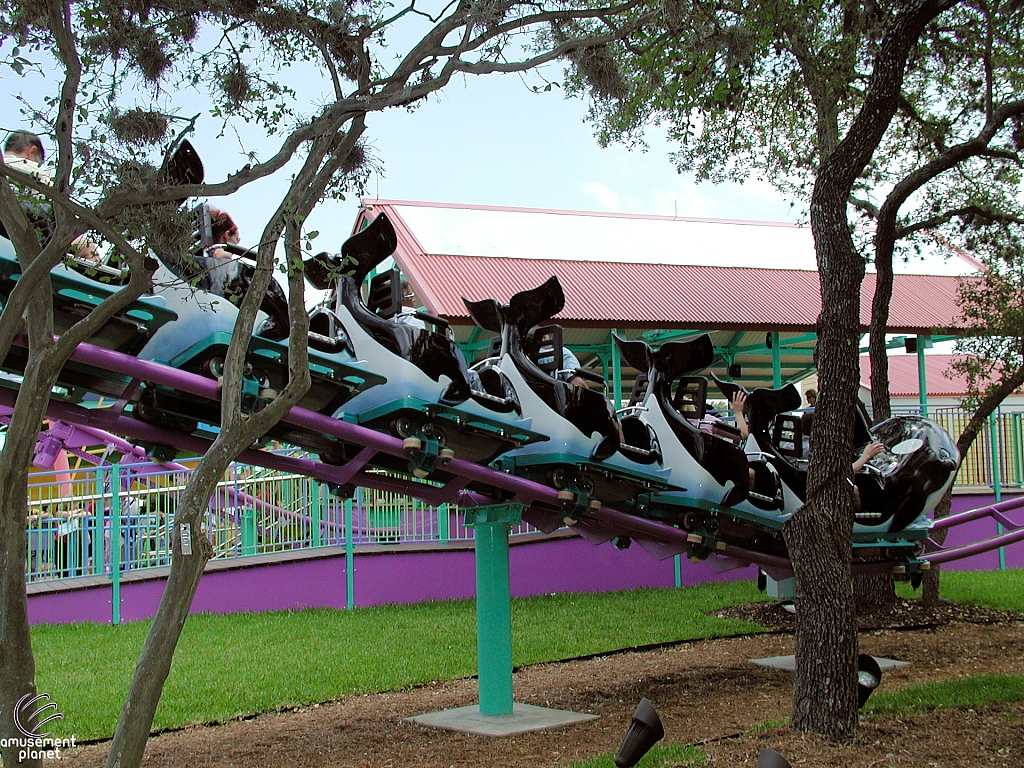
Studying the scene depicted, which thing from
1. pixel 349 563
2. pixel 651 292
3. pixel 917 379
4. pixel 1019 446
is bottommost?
pixel 349 563

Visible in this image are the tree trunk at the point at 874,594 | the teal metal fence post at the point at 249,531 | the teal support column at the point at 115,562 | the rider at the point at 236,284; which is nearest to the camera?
the rider at the point at 236,284

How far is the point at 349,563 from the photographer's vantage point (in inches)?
467

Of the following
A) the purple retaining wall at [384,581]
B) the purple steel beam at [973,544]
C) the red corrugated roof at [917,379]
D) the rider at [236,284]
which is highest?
the red corrugated roof at [917,379]

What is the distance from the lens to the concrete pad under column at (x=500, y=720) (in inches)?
261

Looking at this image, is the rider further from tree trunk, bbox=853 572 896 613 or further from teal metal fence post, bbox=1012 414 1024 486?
teal metal fence post, bbox=1012 414 1024 486

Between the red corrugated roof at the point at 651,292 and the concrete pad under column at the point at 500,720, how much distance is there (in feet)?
28.0

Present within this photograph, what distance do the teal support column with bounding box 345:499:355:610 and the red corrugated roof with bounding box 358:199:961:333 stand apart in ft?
13.7

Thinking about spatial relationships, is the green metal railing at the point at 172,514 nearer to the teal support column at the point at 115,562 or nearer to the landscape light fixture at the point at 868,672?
the teal support column at the point at 115,562

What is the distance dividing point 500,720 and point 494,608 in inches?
27.6

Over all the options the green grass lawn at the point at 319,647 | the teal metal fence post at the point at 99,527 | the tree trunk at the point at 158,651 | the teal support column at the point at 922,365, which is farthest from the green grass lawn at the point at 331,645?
the teal support column at the point at 922,365

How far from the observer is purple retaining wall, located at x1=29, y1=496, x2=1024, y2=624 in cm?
1071

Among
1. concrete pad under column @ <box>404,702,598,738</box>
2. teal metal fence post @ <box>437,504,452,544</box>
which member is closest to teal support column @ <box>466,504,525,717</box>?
concrete pad under column @ <box>404,702,598,738</box>

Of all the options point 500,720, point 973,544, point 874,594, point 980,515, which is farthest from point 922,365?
point 500,720

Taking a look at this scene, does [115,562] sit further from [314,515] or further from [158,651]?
[158,651]
